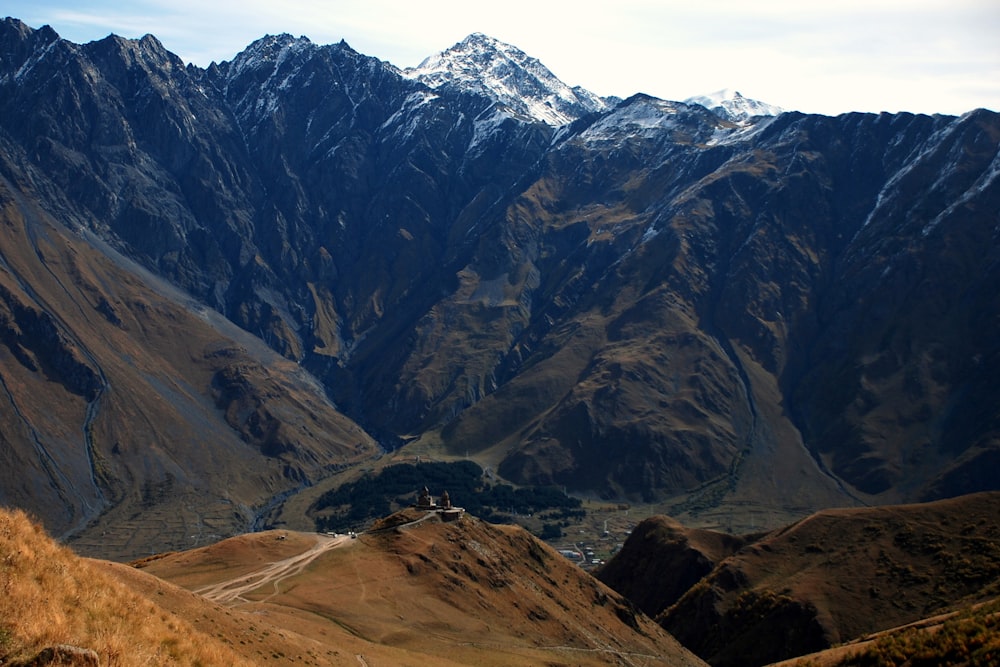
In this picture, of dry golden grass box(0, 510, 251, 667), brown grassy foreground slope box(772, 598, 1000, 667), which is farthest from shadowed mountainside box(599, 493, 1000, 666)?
dry golden grass box(0, 510, 251, 667)

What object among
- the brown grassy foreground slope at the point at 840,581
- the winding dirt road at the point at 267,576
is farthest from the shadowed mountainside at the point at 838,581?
the winding dirt road at the point at 267,576

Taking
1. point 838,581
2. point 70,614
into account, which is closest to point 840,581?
point 838,581

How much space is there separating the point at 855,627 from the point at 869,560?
13.2 meters

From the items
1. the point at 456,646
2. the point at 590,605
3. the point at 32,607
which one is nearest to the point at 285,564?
the point at 456,646

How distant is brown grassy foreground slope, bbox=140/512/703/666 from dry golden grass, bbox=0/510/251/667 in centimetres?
3454

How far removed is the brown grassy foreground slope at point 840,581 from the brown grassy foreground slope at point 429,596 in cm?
1016

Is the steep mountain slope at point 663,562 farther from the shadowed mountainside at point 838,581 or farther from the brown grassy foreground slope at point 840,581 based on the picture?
the brown grassy foreground slope at point 840,581

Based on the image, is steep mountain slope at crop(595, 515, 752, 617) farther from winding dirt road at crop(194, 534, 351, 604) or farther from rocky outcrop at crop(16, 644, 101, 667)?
rocky outcrop at crop(16, 644, 101, 667)

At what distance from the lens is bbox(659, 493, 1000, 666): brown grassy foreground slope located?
12750 cm

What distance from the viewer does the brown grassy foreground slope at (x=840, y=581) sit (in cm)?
12750

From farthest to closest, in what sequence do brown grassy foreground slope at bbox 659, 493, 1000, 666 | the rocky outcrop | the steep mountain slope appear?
the steep mountain slope < brown grassy foreground slope at bbox 659, 493, 1000, 666 < the rocky outcrop

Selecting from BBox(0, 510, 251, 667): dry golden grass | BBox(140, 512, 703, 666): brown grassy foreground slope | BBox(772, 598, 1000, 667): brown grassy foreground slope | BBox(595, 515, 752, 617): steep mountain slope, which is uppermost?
BBox(0, 510, 251, 667): dry golden grass

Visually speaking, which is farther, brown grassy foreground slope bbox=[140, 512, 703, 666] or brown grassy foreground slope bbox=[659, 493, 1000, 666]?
brown grassy foreground slope bbox=[659, 493, 1000, 666]

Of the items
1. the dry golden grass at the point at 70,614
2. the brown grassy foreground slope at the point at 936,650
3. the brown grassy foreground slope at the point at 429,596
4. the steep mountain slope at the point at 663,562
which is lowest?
the steep mountain slope at the point at 663,562
